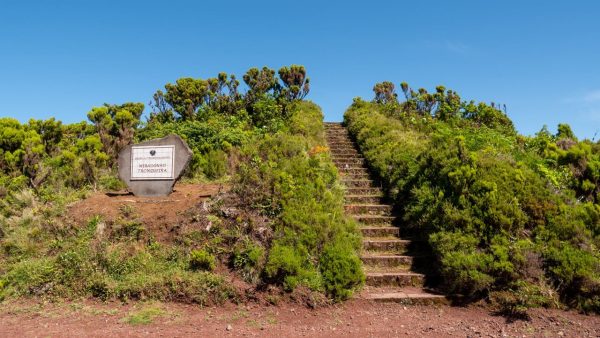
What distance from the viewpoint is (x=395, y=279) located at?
7215mm

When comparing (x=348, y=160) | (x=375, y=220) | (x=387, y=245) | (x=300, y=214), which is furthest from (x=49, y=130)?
(x=387, y=245)

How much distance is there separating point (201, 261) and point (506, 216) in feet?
16.6

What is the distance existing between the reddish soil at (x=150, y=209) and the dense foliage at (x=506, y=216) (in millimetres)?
4275

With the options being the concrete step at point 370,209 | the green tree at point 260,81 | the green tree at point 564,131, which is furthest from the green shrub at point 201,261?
the green tree at point 260,81

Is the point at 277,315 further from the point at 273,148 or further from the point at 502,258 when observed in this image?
the point at 273,148

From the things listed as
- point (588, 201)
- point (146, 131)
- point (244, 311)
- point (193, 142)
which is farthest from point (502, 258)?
point (146, 131)

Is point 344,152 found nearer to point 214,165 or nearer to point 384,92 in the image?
point 214,165

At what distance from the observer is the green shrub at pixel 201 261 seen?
7000mm

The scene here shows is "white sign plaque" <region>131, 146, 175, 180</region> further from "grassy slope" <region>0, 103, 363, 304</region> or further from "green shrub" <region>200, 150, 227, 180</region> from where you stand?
"green shrub" <region>200, 150, 227, 180</region>

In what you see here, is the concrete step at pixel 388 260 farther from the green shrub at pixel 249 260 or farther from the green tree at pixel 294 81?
the green tree at pixel 294 81

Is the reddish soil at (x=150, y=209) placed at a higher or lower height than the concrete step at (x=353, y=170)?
lower

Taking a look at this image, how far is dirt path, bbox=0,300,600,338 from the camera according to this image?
5641mm

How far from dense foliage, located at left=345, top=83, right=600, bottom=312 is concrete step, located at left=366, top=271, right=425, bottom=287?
0.39m

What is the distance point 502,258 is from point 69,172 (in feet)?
34.5
